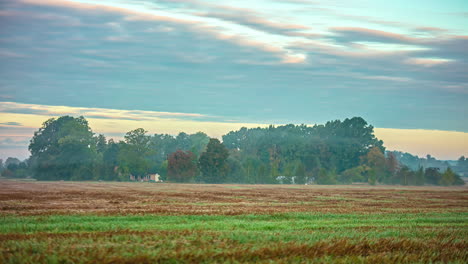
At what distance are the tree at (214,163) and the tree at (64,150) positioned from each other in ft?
98.8

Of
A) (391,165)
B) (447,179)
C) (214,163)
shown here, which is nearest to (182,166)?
(214,163)

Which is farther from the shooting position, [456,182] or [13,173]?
[13,173]

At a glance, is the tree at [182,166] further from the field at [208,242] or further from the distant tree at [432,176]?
the field at [208,242]

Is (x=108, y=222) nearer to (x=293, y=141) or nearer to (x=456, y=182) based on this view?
(x=456, y=182)

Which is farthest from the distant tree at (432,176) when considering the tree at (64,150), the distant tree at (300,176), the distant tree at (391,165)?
the tree at (64,150)

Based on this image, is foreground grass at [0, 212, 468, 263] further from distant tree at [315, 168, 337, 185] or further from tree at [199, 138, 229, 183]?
distant tree at [315, 168, 337, 185]

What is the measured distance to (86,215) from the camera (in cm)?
2792

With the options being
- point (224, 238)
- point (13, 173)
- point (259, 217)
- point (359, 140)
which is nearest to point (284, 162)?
point (359, 140)

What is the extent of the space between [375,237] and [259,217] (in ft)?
33.0

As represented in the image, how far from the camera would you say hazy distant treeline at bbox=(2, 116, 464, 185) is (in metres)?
143

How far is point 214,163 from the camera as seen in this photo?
142 metres

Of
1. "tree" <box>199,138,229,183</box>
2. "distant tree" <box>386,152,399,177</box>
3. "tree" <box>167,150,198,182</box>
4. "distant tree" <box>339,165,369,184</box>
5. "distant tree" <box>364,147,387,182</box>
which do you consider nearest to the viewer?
"tree" <box>199,138,229,183</box>

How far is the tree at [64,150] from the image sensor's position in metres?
145

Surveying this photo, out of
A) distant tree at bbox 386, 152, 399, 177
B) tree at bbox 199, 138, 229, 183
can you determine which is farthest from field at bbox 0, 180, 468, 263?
distant tree at bbox 386, 152, 399, 177
